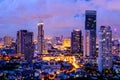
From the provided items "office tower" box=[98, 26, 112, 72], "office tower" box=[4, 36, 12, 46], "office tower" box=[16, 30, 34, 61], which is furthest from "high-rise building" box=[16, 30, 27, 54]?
"office tower" box=[98, 26, 112, 72]

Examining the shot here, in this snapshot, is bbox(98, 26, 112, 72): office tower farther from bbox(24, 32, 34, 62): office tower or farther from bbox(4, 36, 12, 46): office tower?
bbox(4, 36, 12, 46): office tower

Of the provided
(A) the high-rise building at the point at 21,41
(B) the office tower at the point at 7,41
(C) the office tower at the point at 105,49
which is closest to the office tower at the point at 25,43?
(A) the high-rise building at the point at 21,41

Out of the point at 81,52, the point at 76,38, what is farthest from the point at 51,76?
the point at 76,38

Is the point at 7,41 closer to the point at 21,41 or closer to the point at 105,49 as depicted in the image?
the point at 21,41

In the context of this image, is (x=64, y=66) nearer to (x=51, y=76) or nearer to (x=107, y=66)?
(x=107, y=66)

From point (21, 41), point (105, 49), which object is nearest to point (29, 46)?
point (21, 41)

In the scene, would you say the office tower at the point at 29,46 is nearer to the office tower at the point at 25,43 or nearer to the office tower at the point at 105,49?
the office tower at the point at 25,43

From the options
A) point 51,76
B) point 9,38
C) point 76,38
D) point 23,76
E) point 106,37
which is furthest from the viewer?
point 9,38
